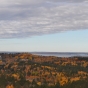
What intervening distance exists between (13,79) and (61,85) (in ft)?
25.8

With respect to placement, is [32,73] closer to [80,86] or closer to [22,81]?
[22,81]

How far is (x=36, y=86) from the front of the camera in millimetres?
31844

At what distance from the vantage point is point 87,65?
63.5m

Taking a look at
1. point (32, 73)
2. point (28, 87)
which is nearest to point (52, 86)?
point (28, 87)

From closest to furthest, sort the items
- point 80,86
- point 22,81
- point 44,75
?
point 80,86 < point 22,81 < point 44,75

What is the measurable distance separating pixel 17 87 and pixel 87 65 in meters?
36.1

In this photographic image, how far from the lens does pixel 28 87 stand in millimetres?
30344

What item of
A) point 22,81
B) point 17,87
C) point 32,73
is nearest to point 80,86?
point 17,87

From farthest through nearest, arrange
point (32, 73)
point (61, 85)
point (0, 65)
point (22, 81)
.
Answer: point (0, 65) < point (32, 73) < point (22, 81) < point (61, 85)

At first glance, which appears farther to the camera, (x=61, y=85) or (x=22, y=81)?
(x=22, y=81)

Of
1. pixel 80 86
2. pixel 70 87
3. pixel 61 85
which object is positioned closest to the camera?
pixel 80 86

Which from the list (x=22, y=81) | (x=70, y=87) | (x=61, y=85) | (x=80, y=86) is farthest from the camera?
(x=22, y=81)

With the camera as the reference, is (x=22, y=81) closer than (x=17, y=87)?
No

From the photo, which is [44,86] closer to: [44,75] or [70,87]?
[70,87]
